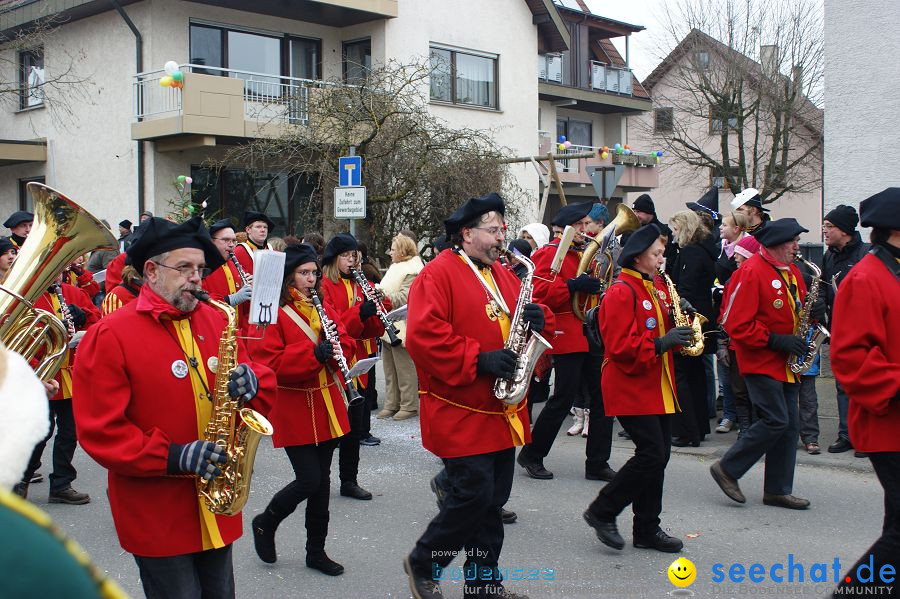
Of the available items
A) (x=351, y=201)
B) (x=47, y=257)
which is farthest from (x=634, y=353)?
(x=351, y=201)

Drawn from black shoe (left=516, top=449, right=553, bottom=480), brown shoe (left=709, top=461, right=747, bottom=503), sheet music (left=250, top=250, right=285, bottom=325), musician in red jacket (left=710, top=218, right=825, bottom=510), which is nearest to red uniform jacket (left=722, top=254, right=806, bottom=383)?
musician in red jacket (left=710, top=218, right=825, bottom=510)

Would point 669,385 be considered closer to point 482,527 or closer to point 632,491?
point 632,491

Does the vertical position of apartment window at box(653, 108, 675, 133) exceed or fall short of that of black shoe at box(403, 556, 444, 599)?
it exceeds it

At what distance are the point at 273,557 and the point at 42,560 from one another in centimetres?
489

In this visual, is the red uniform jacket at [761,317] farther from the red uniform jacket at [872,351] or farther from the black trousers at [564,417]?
the red uniform jacket at [872,351]

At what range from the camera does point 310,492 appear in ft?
18.0

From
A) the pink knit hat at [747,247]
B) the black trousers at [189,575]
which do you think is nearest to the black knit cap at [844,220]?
the pink knit hat at [747,247]

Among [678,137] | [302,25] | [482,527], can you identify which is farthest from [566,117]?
[482,527]

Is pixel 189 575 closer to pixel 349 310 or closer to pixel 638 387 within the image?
pixel 638 387

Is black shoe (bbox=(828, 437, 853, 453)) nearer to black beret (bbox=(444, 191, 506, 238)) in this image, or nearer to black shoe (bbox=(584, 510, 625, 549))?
black shoe (bbox=(584, 510, 625, 549))

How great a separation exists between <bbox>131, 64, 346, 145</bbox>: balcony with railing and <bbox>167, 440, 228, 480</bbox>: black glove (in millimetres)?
15704

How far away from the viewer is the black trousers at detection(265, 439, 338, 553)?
5480 millimetres

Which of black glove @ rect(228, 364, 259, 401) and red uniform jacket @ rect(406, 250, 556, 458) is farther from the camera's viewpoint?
red uniform jacket @ rect(406, 250, 556, 458)

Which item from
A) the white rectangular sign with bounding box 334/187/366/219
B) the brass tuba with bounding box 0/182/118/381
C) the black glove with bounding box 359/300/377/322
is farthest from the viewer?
the white rectangular sign with bounding box 334/187/366/219
